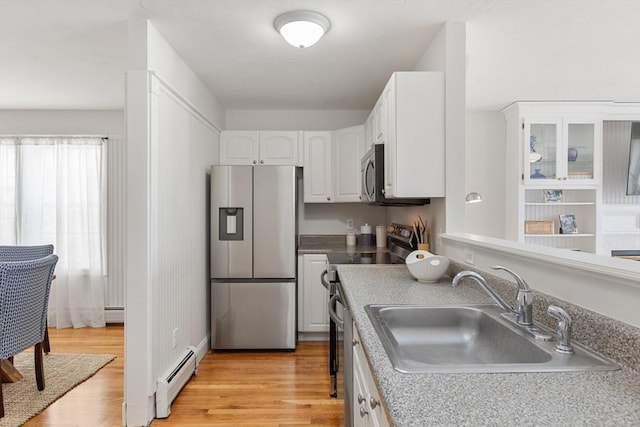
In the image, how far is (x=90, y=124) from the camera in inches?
173

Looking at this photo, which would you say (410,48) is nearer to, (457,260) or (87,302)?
(457,260)

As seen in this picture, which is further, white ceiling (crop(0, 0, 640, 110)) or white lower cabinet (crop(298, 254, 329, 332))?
white lower cabinet (crop(298, 254, 329, 332))

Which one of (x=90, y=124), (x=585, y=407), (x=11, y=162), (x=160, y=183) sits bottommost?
(x=585, y=407)

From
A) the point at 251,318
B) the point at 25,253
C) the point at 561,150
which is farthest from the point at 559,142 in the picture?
the point at 25,253

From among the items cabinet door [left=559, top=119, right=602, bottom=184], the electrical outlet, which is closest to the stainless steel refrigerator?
the electrical outlet

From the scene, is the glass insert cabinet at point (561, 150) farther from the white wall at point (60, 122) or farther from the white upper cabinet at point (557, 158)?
the white wall at point (60, 122)

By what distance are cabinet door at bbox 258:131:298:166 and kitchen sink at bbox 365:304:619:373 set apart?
2748 millimetres

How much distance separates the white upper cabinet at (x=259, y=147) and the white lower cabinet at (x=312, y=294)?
1060 mm

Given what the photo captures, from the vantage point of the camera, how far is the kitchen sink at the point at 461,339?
1043mm

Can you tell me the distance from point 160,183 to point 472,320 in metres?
1.97

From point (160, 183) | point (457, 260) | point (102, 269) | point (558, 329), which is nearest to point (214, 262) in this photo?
point (160, 183)

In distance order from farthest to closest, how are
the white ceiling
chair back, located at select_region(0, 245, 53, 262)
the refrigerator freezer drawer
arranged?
the refrigerator freezer drawer, chair back, located at select_region(0, 245, 53, 262), the white ceiling

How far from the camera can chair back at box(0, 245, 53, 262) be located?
328 centimetres

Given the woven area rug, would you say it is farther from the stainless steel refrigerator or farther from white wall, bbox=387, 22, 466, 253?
white wall, bbox=387, 22, 466, 253
